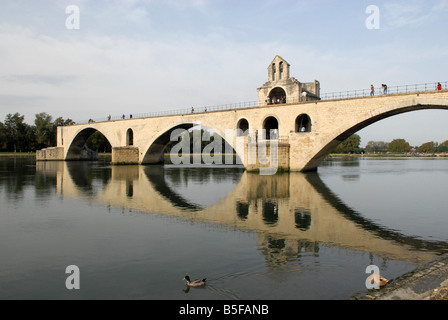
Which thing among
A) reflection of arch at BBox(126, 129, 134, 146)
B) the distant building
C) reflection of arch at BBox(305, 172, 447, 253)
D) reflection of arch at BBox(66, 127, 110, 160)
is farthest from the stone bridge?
reflection of arch at BBox(66, 127, 110, 160)

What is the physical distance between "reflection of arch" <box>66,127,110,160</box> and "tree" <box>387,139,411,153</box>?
121 meters

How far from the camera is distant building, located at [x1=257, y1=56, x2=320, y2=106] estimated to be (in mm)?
36438

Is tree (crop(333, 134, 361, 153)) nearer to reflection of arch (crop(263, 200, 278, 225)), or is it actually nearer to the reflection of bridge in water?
the reflection of bridge in water

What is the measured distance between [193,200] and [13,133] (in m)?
84.8

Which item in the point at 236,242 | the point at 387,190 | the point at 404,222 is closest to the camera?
the point at 236,242

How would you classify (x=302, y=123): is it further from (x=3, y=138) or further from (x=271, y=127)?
(x=3, y=138)

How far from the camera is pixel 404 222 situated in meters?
13.5

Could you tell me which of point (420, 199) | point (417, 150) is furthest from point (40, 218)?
point (417, 150)

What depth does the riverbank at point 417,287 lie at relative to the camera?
21.4 ft

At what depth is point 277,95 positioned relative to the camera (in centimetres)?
4006

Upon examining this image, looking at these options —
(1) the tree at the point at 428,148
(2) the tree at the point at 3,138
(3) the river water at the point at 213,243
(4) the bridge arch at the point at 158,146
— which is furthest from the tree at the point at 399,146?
(3) the river water at the point at 213,243

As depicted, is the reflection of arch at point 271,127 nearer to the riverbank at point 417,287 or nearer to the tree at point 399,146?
the riverbank at point 417,287

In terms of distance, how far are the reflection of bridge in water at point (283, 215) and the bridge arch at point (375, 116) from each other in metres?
7.31
